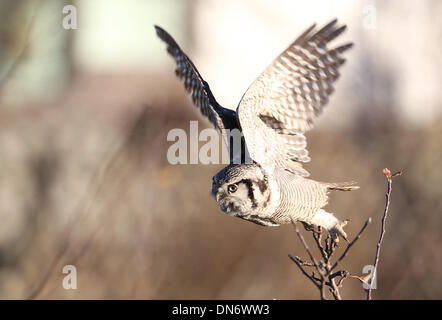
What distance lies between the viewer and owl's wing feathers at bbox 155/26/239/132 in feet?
8.43

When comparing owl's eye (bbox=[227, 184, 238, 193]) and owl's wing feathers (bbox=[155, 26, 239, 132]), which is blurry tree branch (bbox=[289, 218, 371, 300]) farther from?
owl's wing feathers (bbox=[155, 26, 239, 132])

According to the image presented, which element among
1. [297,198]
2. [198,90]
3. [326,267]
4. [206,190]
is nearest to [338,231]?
[297,198]

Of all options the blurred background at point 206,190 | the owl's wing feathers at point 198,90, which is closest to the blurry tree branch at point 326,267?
the owl's wing feathers at point 198,90

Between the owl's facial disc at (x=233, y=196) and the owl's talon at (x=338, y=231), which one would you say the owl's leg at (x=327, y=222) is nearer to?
the owl's talon at (x=338, y=231)

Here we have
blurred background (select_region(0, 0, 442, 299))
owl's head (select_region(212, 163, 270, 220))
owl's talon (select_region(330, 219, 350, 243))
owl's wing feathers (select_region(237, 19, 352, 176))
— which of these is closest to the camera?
owl's head (select_region(212, 163, 270, 220))

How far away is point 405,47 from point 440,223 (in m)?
1.83

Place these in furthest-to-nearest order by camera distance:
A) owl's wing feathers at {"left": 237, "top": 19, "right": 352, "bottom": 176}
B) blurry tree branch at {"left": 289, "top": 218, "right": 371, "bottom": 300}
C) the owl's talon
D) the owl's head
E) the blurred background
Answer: the blurred background, owl's wing feathers at {"left": 237, "top": 19, "right": 352, "bottom": 176}, the owl's talon, the owl's head, blurry tree branch at {"left": 289, "top": 218, "right": 371, "bottom": 300}

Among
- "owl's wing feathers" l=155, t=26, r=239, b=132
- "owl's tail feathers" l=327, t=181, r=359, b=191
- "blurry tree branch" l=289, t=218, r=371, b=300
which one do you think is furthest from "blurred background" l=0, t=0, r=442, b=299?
"blurry tree branch" l=289, t=218, r=371, b=300

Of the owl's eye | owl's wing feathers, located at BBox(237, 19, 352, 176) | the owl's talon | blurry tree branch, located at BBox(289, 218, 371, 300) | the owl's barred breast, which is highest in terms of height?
owl's wing feathers, located at BBox(237, 19, 352, 176)

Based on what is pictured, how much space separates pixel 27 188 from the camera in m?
6.14

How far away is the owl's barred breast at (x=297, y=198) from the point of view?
2389 mm

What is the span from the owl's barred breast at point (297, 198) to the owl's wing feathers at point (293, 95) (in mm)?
89

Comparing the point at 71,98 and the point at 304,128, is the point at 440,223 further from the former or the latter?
the point at 71,98

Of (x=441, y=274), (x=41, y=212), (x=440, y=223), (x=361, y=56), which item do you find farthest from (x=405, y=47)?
(x=41, y=212)
